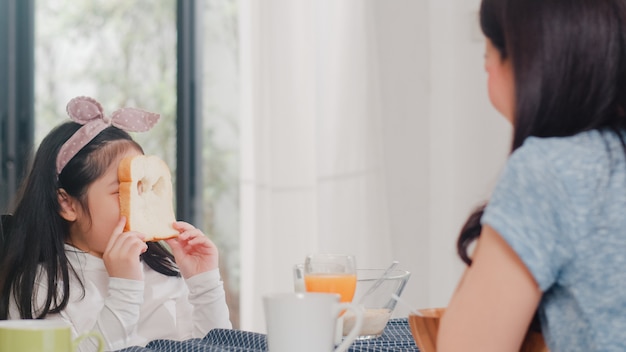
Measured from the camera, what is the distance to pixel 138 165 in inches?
61.4

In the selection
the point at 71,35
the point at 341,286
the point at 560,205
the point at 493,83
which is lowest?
the point at 341,286

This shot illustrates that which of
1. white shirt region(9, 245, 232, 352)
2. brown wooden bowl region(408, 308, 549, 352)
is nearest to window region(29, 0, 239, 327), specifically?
white shirt region(9, 245, 232, 352)

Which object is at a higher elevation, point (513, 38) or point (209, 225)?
point (513, 38)

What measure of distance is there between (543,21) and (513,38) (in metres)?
0.04

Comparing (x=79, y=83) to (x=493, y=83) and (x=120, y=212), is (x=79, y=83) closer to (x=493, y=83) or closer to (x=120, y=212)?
(x=120, y=212)

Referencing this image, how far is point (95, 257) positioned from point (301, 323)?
772mm

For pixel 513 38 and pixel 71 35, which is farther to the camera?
pixel 71 35

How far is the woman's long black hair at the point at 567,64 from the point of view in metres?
0.90

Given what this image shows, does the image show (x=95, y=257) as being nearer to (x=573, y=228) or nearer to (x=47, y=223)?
(x=47, y=223)

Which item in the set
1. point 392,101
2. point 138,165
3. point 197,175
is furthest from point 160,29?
point 138,165

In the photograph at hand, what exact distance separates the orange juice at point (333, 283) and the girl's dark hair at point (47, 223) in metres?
0.47

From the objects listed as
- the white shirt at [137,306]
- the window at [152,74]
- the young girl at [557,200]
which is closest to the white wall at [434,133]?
the window at [152,74]

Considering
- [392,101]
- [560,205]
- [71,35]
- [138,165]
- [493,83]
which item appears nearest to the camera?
[560,205]

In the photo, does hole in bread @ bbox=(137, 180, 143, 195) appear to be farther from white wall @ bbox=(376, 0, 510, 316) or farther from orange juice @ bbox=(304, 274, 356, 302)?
white wall @ bbox=(376, 0, 510, 316)
